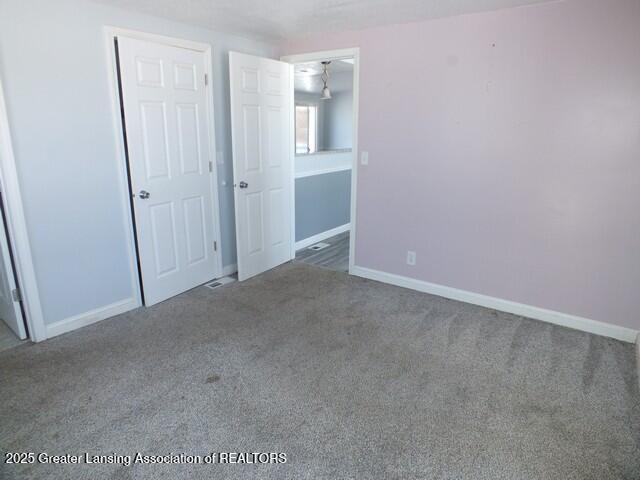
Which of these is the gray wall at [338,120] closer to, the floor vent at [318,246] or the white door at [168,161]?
the floor vent at [318,246]

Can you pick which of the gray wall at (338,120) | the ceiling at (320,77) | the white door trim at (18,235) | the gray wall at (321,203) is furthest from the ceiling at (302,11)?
the gray wall at (338,120)

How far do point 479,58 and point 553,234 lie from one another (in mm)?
1413

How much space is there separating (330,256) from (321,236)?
650mm

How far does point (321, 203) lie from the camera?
5141 mm

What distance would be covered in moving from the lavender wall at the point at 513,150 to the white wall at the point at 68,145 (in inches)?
75.1

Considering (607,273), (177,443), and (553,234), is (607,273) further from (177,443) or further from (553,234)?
(177,443)

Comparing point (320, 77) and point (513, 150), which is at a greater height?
point (320, 77)

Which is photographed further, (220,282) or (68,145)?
(220,282)

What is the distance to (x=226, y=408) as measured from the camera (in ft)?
7.00

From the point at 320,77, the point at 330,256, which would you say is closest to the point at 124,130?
the point at 330,256

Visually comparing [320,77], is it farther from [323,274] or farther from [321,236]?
[323,274]

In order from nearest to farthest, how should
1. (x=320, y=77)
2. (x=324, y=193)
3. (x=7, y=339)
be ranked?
(x=7, y=339), (x=324, y=193), (x=320, y=77)

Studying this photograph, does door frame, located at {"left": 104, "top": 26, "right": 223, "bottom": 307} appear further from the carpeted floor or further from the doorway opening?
the doorway opening

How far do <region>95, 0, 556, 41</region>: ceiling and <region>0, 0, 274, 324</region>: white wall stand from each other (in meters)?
0.25
